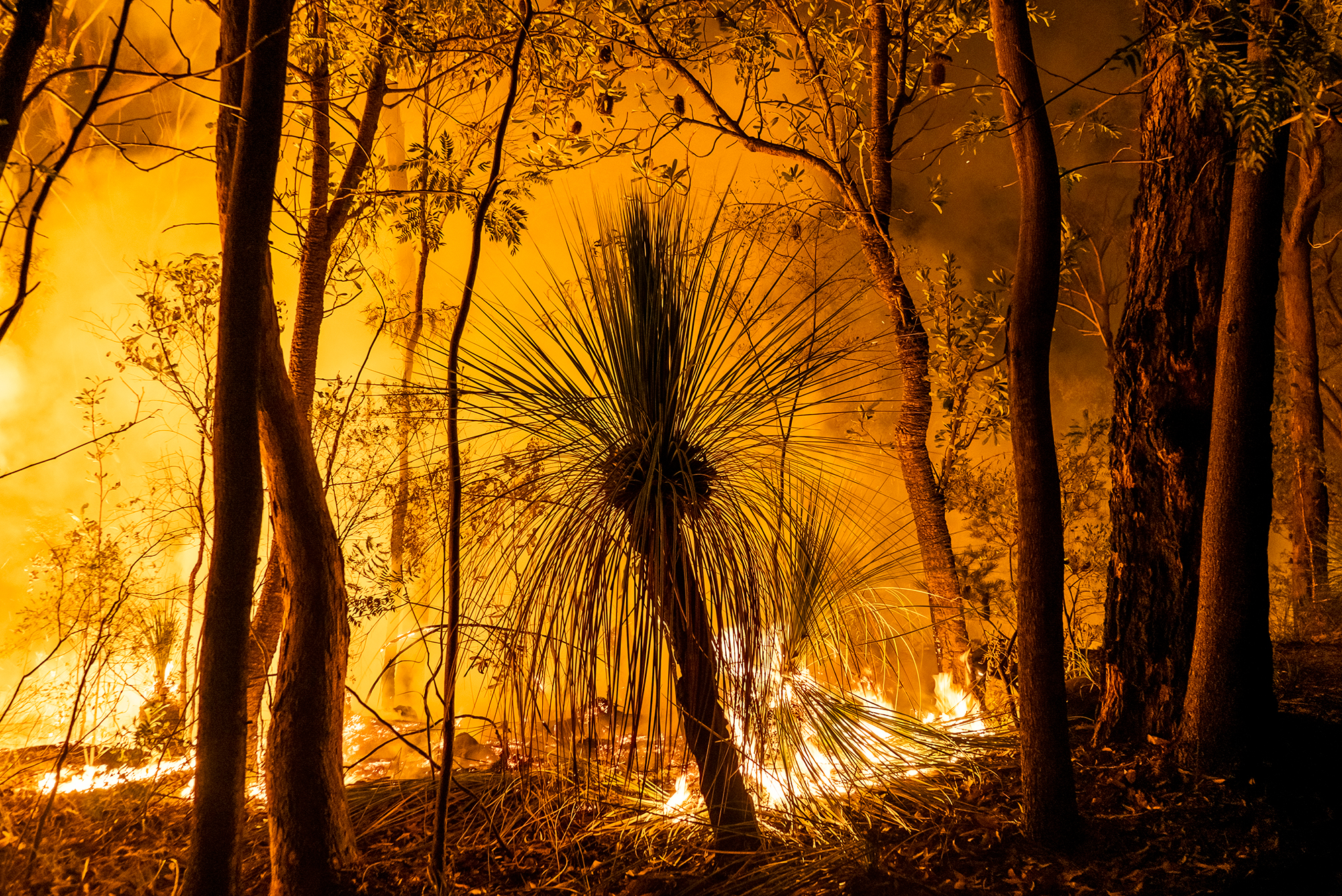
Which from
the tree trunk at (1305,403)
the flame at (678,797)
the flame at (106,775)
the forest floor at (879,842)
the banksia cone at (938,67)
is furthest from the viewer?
the tree trunk at (1305,403)

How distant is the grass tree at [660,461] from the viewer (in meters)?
1.60

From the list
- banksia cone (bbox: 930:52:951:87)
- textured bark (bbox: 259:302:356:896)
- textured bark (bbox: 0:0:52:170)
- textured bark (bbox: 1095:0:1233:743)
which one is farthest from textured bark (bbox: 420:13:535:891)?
banksia cone (bbox: 930:52:951:87)

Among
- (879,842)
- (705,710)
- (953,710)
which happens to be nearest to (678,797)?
(705,710)

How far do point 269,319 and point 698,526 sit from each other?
3.46ft

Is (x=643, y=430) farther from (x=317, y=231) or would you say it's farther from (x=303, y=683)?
(x=317, y=231)

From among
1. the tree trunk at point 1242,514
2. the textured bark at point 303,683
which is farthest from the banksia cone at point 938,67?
the textured bark at point 303,683

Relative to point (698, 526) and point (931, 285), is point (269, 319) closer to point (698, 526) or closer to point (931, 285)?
point (698, 526)

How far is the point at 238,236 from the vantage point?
4.66ft

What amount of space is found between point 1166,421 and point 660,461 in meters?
1.30

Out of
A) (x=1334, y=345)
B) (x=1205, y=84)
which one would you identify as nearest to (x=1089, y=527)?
(x=1205, y=84)

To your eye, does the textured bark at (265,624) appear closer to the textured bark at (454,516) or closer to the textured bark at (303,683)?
the textured bark at (303,683)

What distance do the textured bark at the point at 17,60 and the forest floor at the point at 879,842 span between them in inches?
61.8

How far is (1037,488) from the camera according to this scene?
1.65 metres

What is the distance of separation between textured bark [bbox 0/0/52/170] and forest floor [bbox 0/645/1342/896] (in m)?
1.57
